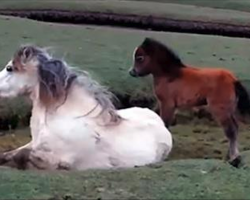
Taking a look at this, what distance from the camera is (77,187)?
11.8 feet

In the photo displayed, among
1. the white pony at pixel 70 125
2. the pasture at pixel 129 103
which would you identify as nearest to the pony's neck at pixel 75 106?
the white pony at pixel 70 125

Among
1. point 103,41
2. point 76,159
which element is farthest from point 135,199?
point 103,41

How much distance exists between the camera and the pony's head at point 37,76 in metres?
4.55

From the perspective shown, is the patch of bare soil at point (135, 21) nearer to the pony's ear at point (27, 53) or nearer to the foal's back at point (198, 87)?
the foal's back at point (198, 87)

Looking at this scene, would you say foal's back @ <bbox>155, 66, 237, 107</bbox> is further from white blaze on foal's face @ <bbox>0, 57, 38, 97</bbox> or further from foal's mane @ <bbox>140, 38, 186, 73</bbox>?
white blaze on foal's face @ <bbox>0, 57, 38, 97</bbox>

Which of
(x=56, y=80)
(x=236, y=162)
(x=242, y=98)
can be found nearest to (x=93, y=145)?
(x=56, y=80)

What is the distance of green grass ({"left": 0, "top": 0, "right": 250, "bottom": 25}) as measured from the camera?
471 inches

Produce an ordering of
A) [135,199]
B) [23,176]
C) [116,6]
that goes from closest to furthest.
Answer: [135,199] → [23,176] → [116,6]

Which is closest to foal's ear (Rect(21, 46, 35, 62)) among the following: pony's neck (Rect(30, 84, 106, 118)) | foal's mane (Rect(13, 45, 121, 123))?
foal's mane (Rect(13, 45, 121, 123))

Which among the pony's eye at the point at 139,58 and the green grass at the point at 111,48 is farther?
the green grass at the point at 111,48

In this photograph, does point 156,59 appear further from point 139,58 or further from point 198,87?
point 198,87

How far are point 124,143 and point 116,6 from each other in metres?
8.14

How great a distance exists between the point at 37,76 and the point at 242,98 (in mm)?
1577

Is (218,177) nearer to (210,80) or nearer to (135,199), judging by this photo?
(135,199)
